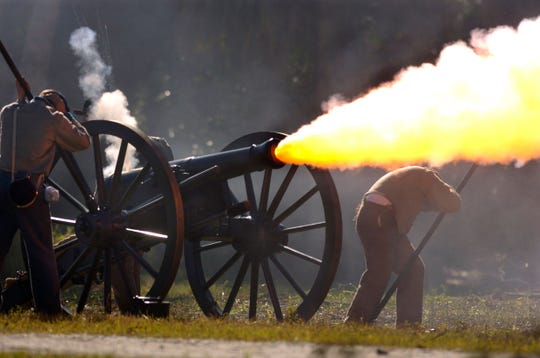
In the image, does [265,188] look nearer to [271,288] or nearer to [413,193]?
[271,288]

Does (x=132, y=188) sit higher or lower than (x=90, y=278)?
higher

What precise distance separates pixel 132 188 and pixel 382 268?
218 cm

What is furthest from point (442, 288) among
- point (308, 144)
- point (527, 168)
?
point (308, 144)

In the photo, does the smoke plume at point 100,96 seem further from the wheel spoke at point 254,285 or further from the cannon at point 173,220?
the wheel spoke at point 254,285

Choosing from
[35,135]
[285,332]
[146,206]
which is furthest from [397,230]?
[35,135]

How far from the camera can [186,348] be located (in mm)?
6875

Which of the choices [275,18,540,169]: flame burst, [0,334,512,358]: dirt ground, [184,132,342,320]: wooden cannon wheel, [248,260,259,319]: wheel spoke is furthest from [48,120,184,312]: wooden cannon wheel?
[0,334,512,358]: dirt ground

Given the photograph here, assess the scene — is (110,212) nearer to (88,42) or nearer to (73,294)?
(73,294)

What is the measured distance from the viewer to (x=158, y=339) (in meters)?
7.36

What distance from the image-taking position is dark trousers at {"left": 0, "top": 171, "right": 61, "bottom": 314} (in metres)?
9.12

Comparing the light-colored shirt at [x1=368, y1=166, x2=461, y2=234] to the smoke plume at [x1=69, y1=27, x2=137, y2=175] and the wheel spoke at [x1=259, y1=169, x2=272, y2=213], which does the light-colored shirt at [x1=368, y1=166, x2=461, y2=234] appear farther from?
the smoke plume at [x1=69, y1=27, x2=137, y2=175]

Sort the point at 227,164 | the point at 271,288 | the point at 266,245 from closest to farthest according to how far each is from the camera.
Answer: the point at 227,164, the point at 271,288, the point at 266,245

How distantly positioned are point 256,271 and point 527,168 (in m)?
8.61

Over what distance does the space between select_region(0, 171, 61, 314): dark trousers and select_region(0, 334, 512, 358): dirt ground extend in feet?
5.67
